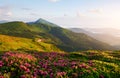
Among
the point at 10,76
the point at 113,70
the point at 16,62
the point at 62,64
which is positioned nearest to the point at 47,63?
the point at 62,64

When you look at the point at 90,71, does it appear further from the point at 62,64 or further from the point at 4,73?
the point at 4,73

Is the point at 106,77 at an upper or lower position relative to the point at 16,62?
lower

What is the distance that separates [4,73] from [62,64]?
22.2 ft

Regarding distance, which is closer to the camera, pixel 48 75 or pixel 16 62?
pixel 48 75

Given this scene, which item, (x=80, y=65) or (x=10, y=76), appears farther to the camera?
(x=80, y=65)

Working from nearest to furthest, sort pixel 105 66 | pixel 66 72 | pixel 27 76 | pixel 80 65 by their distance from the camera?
pixel 27 76 < pixel 66 72 < pixel 80 65 < pixel 105 66

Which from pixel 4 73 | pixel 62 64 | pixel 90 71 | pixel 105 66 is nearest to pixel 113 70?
pixel 105 66

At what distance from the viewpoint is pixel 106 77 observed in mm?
25688

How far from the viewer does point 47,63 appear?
27500 mm

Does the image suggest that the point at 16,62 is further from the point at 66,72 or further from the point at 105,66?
the point at 105,66

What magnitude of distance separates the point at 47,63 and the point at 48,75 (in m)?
4.10

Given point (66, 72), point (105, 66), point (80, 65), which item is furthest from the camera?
point (105, 66)

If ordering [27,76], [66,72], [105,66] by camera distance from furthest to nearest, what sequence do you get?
[105,66], [66,72], [27,76]

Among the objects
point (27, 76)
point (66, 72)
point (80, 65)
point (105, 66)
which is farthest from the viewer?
point (105, 66)
